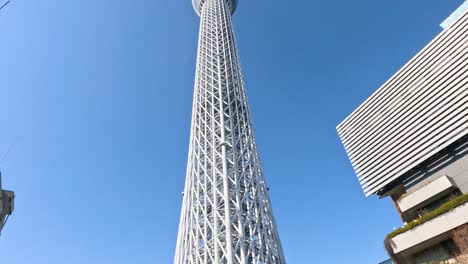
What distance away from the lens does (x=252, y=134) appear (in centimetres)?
2650

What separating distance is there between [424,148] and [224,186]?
16.6 m

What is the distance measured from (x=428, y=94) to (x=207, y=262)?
73.9 ft

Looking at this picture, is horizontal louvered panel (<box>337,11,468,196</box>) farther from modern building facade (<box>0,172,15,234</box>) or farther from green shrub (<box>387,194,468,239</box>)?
modern building facade (<box>0,172,15,234</box>)

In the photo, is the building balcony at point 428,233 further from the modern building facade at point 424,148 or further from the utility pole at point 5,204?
the utility pole at point 5,204

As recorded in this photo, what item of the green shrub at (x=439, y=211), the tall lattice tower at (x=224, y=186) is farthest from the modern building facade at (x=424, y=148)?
the tall lattice tower at (x=224, y=186)

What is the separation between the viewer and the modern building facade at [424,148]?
63.2 ft

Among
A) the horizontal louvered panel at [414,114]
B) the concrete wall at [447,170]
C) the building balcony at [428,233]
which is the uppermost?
the horizontal louvered panel at [414,114]

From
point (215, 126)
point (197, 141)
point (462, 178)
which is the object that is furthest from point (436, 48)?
point (197, 141)

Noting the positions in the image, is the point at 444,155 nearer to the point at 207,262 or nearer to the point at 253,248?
the point at 253,248

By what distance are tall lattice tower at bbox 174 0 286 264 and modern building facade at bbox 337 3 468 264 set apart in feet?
32.3

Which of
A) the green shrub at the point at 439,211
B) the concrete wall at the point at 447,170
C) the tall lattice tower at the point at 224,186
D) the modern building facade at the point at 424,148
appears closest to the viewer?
the green shrub at the point at 439,211

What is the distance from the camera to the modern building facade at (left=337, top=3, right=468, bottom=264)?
63.2 ft

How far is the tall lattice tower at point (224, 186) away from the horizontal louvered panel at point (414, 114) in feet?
39.0

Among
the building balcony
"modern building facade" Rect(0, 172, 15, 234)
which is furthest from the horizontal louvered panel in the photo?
"modern building facade" Rect(0, 172, 15, 234)
